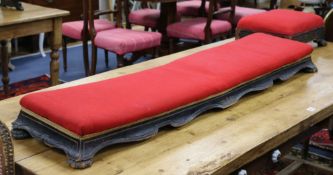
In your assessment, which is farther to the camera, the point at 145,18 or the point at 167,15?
→ the point at 145,18

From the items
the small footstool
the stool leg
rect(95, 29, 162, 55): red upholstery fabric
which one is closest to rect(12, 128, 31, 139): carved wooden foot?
the small footstool

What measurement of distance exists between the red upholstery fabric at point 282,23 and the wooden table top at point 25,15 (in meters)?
1.22

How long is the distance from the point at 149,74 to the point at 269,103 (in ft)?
1.50

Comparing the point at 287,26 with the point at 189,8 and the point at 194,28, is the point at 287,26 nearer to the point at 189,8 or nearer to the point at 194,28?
the point at 194,28

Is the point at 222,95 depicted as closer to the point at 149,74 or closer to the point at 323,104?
the point at 149,74

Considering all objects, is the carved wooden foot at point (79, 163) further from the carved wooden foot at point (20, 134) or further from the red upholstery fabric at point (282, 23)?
the red upholstery fabric at point (282, 23)

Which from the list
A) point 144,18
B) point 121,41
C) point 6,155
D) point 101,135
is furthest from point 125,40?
point 6,155

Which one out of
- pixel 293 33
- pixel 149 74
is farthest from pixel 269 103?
pixel 293 33

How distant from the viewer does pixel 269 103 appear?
66.9 inches

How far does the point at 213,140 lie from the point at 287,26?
3.65ft

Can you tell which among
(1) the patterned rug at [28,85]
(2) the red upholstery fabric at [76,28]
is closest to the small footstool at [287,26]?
(2) the red upholstery fabric at [76,28]

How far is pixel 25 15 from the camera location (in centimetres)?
287

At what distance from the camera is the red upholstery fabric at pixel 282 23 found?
7.54ft

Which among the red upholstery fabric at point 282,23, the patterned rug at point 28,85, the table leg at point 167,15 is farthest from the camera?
the table leg at point 167,15
